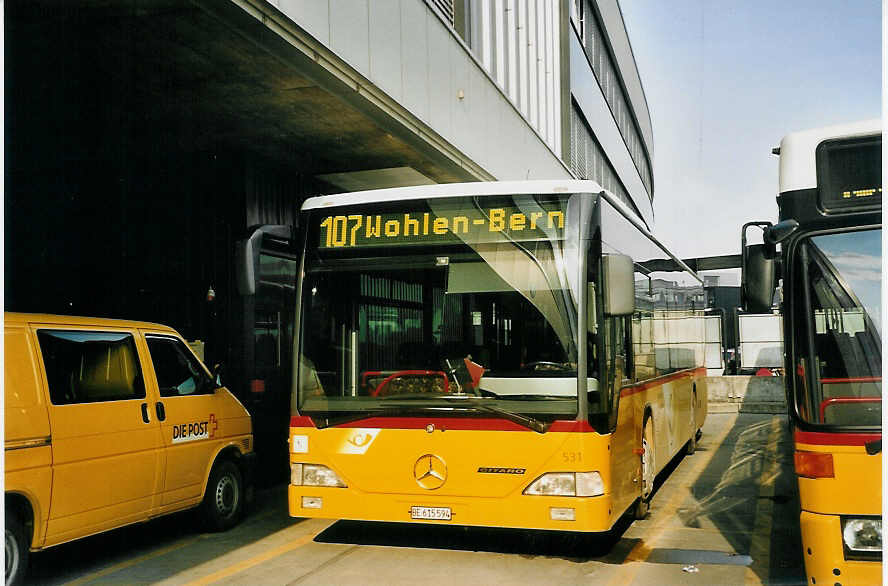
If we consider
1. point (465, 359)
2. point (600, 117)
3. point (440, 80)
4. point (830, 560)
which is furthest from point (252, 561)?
point (600, 117)

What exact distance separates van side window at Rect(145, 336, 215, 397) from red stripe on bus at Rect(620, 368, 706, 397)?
12.9 ft

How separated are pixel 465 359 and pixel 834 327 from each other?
2793 mm

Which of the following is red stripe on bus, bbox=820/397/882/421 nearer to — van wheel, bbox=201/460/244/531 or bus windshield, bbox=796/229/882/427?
bus windshield, bbox=796/229/882/427

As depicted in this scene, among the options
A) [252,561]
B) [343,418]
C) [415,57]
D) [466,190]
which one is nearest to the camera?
[343,418]

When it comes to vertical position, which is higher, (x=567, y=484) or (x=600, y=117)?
(x=600, y=117)

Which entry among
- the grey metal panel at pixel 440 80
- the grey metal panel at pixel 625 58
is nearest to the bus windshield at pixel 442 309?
the grey metal panel at pixel 440 80

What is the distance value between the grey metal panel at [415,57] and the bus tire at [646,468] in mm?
5321

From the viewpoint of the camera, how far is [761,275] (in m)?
6.05

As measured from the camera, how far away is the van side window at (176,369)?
8289mm

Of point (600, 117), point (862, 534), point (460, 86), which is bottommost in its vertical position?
point (862, 534)

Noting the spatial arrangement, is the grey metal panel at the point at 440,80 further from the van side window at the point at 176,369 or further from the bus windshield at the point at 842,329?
the bus windshield at the point at 842,329

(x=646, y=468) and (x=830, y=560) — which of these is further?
(x=646, y=468)

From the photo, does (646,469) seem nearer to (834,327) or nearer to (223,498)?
(834,327)

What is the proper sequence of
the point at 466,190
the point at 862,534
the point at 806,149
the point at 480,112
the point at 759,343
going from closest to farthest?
1. the point at 862,534
2. the point at 806,149
3. the point at 466,190
4. the point at 480,112
5. the point at 759,343
